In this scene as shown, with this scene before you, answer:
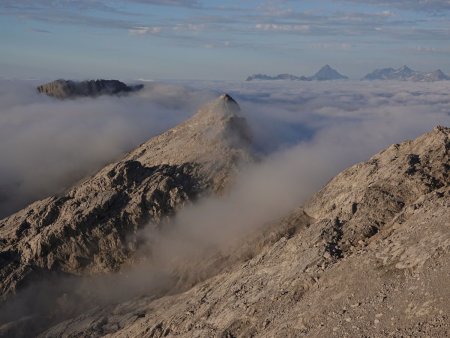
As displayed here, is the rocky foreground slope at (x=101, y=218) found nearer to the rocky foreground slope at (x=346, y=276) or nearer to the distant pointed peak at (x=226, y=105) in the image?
the rocky foreground slope at (x=346, y=276)

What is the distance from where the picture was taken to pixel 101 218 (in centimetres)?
8319

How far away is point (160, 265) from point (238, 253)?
504 inches

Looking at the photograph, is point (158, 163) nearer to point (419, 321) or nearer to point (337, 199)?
point (337, 199)

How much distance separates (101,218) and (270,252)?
35.2 metres

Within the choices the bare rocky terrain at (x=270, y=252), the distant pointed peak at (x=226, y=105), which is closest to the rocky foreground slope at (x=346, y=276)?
the bare rocky terrain at (x=270, y=252)

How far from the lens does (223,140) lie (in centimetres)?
10488

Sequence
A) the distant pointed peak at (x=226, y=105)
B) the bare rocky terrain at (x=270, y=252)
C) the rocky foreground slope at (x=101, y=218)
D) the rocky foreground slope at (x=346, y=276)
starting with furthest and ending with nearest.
Result: 1. the distant pointed peak at (x=226, y=105)
2. the rocky foreground slope at (x=101, y=218)
3. the bare rocky terrain at (x=270, y=252)
4. the rocky foreground slope at (x=346, y=276)

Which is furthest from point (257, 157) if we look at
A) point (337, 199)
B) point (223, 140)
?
point (337, 199)

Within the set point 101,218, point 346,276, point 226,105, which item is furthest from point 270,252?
point 226,105

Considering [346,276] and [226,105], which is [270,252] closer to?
[346,276]

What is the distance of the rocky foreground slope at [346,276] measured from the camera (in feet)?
118

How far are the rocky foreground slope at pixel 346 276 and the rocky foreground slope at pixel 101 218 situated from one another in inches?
574

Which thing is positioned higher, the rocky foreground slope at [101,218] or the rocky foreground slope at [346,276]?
the rocky foreground slope at [346,276]

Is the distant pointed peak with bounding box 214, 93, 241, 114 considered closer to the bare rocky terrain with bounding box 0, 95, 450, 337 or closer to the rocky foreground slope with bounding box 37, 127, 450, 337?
the bare rocky terrain with bounding box 0, 95, 450, 337
